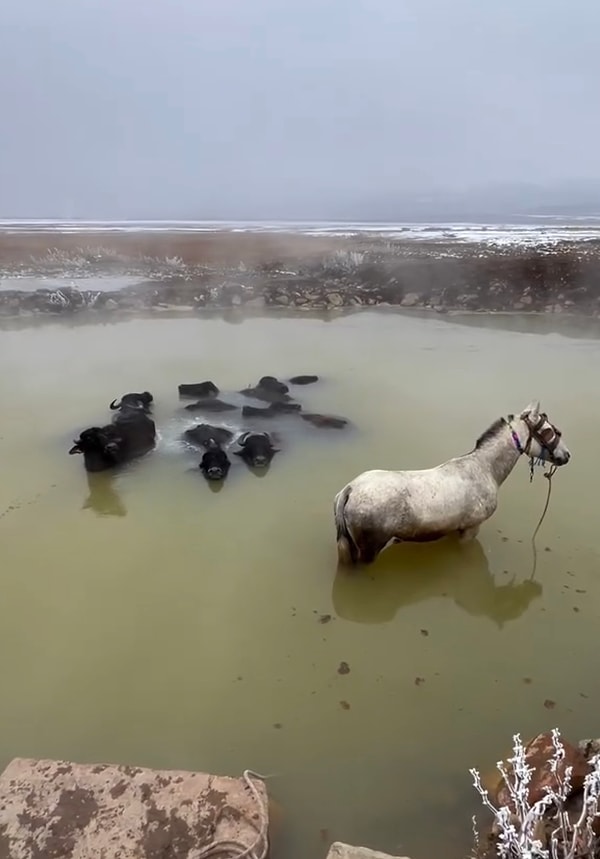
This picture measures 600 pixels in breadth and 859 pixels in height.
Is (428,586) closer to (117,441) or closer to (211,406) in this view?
(117,441)

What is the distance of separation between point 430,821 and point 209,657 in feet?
7.59

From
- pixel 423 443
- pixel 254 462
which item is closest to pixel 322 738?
pixel 254 462

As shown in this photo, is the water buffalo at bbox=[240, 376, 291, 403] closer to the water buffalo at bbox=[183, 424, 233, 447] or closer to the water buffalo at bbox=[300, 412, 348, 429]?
the water buffalo at bbox=[300, 412, 348, 429]

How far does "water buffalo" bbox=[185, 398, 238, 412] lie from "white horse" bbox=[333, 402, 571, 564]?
5.36 meters

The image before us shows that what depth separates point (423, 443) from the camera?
9.51m

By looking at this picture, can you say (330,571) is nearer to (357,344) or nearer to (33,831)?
(33,831)

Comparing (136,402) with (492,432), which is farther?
(136,402)

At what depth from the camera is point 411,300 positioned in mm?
20375

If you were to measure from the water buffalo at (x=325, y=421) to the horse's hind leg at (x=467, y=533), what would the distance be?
404 centimetres

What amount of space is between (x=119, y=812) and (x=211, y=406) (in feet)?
27.3

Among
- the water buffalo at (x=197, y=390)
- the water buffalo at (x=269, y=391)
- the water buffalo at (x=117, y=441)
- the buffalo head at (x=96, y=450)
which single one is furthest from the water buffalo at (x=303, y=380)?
the buffalo head at (x=96, y=450)

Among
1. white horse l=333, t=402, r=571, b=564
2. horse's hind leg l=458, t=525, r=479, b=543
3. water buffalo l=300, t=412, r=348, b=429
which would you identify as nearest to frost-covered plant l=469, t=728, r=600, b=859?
white horse l=333, t=402, r=571, b=564

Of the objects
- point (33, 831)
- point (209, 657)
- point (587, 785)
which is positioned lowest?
point (209, 657)

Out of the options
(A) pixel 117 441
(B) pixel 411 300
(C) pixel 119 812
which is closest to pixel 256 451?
(A) pixel 117 441
